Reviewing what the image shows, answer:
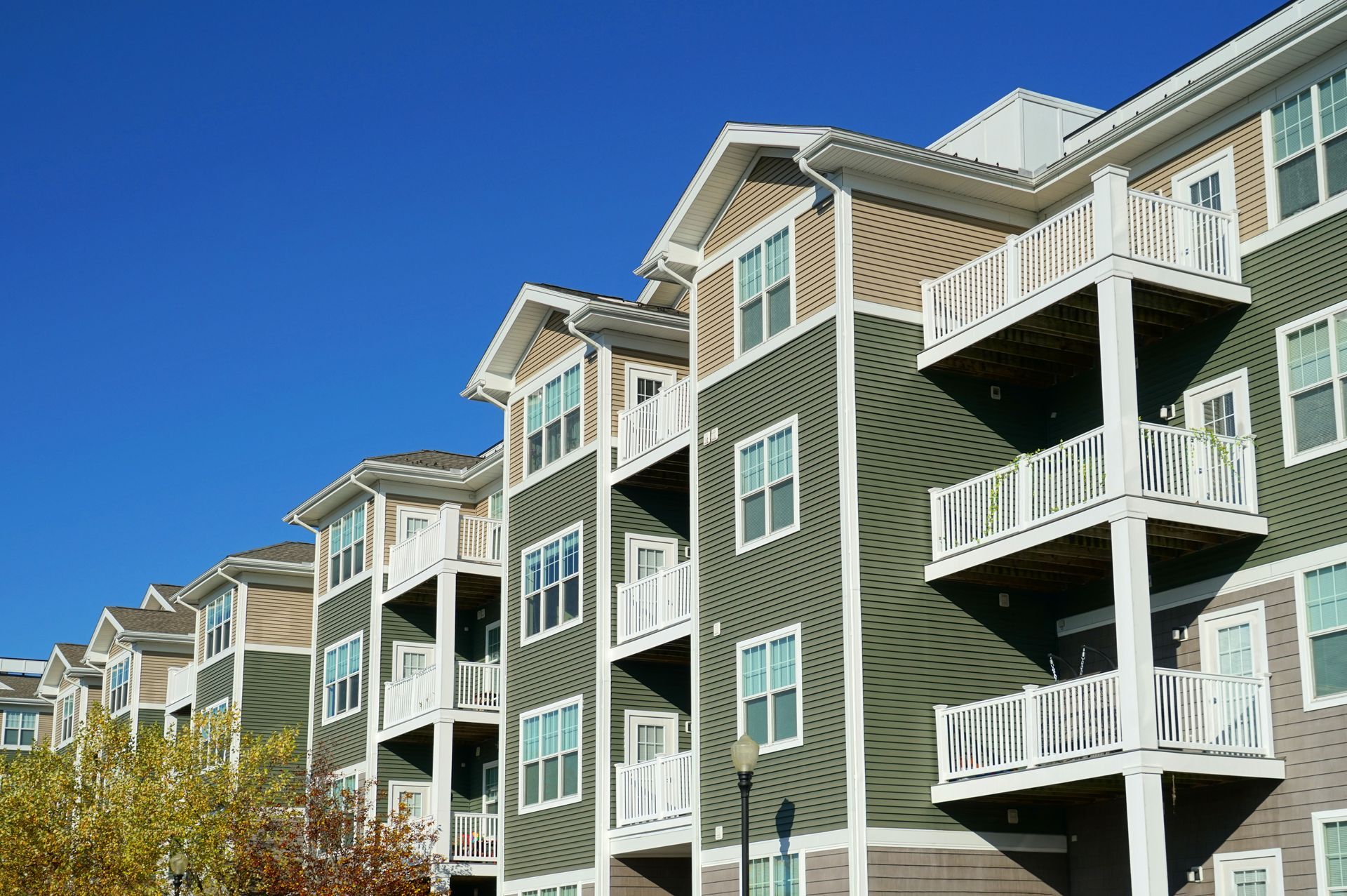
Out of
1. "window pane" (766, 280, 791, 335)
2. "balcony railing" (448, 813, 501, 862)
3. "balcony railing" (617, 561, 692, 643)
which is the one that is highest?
"window pane" (766, 280, 791, 335)

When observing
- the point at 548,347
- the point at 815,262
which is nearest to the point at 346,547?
the point at 548,347

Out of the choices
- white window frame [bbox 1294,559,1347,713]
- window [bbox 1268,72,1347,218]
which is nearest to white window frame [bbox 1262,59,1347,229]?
window [bbox 1268,72,1347,218]

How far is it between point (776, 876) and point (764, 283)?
31.4 feet

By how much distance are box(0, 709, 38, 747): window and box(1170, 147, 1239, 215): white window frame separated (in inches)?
2481

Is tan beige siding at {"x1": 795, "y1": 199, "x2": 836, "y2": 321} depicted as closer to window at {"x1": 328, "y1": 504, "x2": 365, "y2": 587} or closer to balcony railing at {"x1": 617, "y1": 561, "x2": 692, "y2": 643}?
balcony railing at {"x1": 617, "y1": 561, "x2": 692, "y2": 643}

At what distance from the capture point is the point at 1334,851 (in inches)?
799

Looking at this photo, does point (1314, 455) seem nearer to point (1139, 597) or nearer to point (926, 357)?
point (1139, 597)

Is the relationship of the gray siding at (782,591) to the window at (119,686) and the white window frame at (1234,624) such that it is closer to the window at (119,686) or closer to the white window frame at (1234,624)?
the white window frame at (1234,624)

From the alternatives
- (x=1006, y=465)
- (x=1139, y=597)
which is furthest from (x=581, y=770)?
(x=1139, y=597)

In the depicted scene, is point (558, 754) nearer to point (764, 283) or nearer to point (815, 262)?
point (764, 283)

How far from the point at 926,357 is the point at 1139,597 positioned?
5.78 m

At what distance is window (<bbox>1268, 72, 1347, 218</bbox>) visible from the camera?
21.6 meters

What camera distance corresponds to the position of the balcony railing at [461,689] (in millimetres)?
37719

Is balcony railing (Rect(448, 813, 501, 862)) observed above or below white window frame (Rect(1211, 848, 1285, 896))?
above
